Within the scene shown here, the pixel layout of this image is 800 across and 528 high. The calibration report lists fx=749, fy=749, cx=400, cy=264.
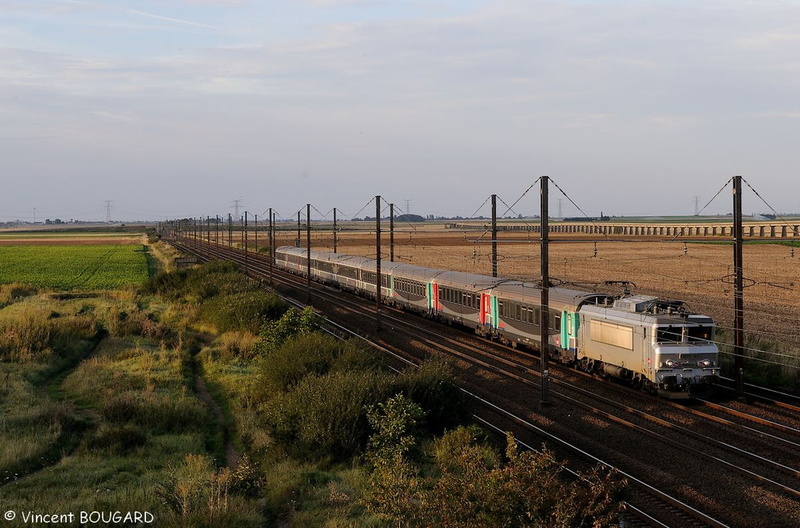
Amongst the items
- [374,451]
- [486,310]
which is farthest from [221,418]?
[486,310]

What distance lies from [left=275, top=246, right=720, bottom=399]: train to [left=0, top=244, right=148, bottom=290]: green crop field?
44651mm

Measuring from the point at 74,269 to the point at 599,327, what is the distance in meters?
83.6

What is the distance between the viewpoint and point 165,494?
13742 mm

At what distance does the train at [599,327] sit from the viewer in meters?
23.5

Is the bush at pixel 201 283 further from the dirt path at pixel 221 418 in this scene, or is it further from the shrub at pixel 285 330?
the dirt path at pixel 221 418

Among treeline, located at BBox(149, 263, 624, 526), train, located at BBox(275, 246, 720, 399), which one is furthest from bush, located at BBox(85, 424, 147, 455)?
train, located at BBox(275, 246, 720, 399)

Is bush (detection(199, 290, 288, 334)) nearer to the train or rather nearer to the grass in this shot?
the grass

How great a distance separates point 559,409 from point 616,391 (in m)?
3.54

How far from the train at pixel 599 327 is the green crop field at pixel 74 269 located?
44.7m

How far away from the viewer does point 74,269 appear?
9488 cm

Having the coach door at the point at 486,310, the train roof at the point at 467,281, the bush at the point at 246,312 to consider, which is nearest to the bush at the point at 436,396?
the coach door at the point at 486,310

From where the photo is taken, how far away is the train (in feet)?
77.3

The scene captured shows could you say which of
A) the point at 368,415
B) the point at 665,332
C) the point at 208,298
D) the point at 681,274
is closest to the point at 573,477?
the point at 368,415

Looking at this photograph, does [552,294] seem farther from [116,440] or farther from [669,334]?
[116,440]
